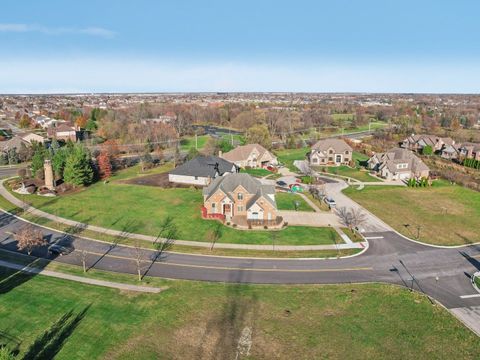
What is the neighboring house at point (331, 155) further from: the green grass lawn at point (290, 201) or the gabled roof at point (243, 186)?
the gabled roof at point (243, 186)

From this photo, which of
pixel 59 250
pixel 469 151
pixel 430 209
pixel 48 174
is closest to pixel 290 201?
pixel 430 209

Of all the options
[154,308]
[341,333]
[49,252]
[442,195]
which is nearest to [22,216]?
[49,252]

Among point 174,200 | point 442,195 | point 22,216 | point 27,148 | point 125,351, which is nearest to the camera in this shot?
point 125,351

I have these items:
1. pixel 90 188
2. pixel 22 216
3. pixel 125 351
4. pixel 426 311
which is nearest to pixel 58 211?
pixel 22 216

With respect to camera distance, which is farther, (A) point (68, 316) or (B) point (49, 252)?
(B) point (49, 252)

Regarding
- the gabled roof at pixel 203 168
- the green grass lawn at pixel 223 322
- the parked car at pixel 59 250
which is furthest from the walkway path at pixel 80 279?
the gabled roof at pixel 203 168

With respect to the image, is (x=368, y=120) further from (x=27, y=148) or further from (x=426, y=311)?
(x=426, y=311)

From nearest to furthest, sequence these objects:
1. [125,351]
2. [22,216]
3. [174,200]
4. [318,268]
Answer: [125,351] → [318,268] → [22,216] → [174,200]

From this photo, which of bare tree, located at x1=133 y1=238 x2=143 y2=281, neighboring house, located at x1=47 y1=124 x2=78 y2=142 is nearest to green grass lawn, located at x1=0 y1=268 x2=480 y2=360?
bare tree, located at x1=133 y1=238 x2=143 y2=281
